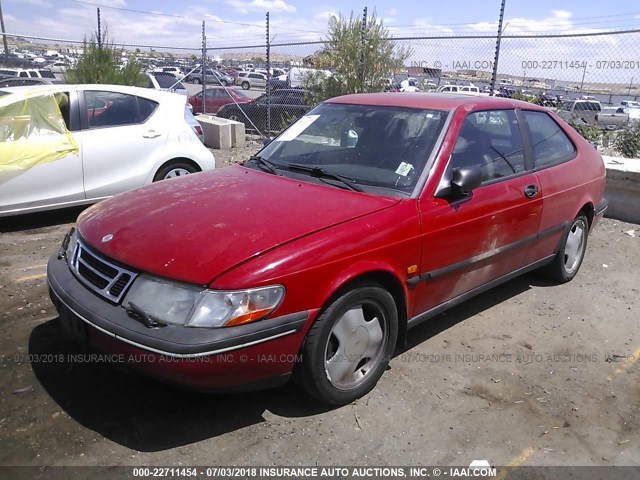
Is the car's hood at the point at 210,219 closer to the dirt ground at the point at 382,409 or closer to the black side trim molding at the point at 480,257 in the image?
the black side trim molding at the point at 480,257

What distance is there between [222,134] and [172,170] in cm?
495

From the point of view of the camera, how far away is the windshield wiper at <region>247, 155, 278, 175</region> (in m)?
3.83

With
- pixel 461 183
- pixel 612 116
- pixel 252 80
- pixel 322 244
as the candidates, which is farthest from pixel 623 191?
pixel 252 80

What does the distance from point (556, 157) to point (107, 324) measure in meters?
3.75

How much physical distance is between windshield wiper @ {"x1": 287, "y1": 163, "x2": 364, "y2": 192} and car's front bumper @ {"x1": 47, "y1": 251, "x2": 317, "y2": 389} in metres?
1.02

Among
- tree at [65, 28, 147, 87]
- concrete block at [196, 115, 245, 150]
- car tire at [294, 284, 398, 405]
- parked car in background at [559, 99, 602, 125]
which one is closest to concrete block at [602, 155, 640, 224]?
parked car in background at [559, 99, 602, 125]

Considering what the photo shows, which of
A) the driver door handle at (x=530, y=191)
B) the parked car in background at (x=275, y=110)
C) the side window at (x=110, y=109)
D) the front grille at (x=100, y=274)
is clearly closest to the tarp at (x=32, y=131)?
the side window at (x=110, y=109)

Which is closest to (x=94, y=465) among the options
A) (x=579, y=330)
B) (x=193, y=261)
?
(x=193, y=261)

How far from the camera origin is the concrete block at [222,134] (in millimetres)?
11398

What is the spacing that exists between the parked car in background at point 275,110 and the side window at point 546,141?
834cm

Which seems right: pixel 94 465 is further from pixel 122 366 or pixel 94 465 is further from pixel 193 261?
pixel 193 261

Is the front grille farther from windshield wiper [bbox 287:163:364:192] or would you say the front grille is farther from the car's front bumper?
windshield wiper [bbox 287:163:364:192]

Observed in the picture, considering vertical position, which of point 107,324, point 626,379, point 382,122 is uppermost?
point 382,122

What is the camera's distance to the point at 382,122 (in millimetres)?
3811
